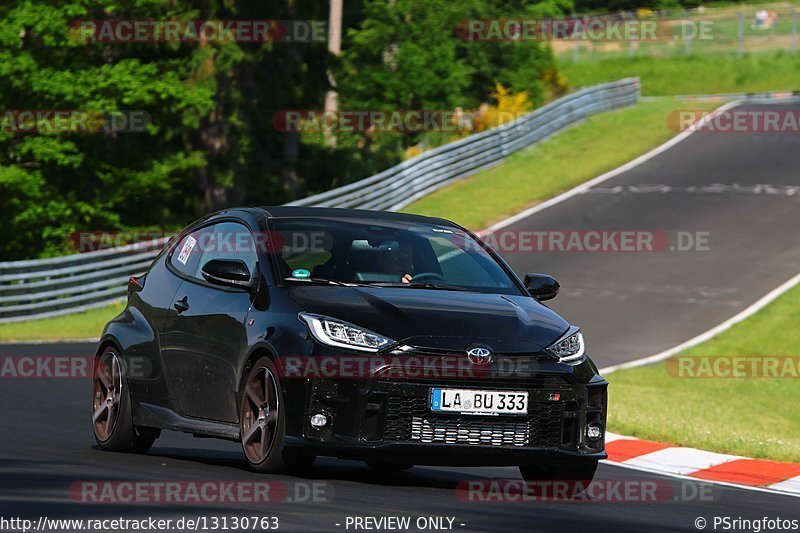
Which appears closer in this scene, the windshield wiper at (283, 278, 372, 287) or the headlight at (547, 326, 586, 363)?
the headlight at (547, 326, 586, 363)

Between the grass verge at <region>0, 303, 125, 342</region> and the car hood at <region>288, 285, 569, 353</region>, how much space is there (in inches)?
607

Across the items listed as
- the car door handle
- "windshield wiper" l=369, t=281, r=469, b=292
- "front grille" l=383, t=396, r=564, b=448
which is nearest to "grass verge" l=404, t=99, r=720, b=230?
the car door handle

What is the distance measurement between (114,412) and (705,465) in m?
4.70

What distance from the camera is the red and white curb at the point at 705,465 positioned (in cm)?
1184

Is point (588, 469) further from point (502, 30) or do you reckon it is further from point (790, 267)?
point (502, 30)

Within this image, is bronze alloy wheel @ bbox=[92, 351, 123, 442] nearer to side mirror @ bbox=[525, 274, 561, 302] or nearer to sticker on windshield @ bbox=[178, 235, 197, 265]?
sticker on windshield @ bbox=[178, 235, 197, 265]

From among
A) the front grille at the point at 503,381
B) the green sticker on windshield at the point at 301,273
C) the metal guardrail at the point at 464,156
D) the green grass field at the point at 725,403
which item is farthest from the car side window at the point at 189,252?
the metal guardrail at the point at 464,156

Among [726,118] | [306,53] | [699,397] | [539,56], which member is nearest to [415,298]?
[699,397]

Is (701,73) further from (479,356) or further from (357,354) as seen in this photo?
(357,354)

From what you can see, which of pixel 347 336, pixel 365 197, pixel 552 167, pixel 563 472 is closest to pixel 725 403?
pixel 563 472

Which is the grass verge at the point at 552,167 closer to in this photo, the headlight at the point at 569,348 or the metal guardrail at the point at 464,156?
the metal guardrail at the point at 464,156

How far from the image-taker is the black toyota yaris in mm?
8828

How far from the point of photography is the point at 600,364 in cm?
2075

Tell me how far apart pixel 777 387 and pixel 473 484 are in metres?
10.3
